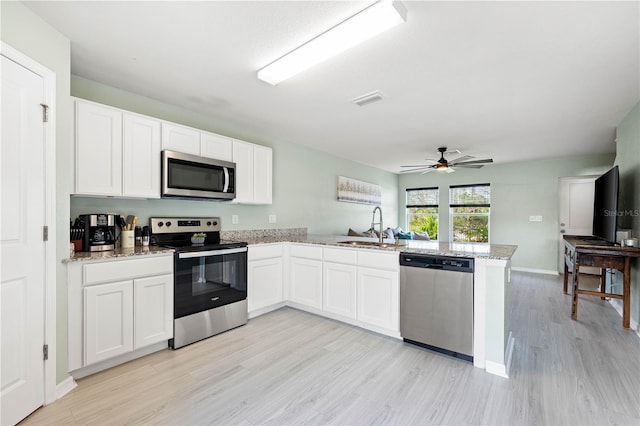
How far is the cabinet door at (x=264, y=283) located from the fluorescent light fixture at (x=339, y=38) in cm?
201

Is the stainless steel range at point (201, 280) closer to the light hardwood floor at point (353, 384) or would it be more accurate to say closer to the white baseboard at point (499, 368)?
the light hardwood floor at point (353, 384)

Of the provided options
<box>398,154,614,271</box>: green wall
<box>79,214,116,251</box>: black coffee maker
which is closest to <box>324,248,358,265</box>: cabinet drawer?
<box>79,214,116,251</box>: black coffee maker

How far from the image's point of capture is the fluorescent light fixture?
1631 mm

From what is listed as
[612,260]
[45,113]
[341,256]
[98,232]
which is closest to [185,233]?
[98,232]

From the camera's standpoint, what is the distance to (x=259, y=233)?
13.3ft

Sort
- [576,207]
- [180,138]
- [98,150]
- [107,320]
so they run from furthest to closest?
[576,207]
[180,138]
[98,150]
[107,320]

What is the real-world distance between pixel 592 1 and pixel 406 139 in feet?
9.56

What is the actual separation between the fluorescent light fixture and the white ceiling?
5 cm

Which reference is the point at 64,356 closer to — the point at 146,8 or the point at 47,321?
the point at 47,321

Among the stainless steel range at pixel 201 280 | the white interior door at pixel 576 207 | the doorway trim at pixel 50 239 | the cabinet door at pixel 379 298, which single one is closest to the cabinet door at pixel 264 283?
the stainless steel range at pixel 201 280

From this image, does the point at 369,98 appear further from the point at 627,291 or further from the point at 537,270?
the point at 537,270

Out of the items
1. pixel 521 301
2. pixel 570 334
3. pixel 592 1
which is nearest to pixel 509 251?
pixel 570 334

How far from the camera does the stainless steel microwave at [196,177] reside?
109 inches

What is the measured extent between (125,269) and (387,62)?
264cm
